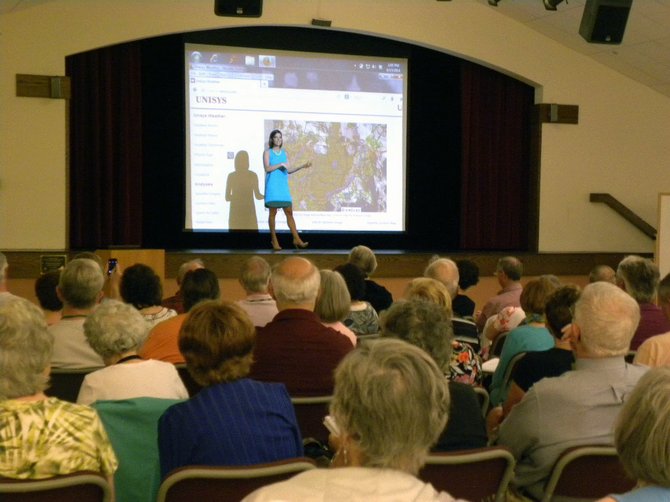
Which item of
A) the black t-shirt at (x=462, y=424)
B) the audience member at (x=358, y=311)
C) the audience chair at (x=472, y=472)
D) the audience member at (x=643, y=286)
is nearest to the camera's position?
the audience chair at (x=472, y=472)

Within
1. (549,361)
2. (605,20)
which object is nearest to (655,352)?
(549,361)

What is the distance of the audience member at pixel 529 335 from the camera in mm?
3418

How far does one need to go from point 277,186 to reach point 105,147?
6.30 feet

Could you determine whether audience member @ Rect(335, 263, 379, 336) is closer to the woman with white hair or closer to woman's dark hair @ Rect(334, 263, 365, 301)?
woman's dark hair @ Rect(334, 263, 365, 301)

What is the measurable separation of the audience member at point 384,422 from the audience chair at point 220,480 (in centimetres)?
35

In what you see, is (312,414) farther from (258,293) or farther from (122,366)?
(258,293)

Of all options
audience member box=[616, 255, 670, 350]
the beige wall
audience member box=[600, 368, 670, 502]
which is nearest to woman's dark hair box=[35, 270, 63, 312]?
audience member box=[616, 255, 670, 350]

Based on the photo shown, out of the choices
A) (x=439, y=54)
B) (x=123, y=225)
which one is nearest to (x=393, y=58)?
(x=439, y=54)

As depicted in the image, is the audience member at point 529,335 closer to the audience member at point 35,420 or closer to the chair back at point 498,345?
the chair back at point 498,345

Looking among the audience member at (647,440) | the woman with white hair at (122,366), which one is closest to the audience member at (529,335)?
the woman with white hair at (122,366)

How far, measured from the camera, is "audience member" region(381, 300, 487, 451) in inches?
92.1

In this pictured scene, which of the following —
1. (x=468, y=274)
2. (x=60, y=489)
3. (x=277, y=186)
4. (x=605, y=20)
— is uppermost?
(x=605, y=20)

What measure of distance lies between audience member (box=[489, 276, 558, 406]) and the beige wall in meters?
6.26

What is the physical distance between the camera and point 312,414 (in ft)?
9.41
